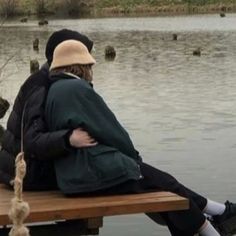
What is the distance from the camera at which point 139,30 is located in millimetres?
54469

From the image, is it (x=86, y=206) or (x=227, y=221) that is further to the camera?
(x=227, y=221)

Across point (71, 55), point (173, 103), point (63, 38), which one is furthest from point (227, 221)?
point (173, 103)

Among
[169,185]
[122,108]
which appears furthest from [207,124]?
[169,185]

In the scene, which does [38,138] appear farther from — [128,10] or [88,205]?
[128,10]

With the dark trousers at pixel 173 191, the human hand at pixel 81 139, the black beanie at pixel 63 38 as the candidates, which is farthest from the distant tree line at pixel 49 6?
the human hand at pixel 81 139

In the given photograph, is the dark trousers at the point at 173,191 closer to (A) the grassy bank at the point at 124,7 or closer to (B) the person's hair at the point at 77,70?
(B) the person's hair at the point at 77,70

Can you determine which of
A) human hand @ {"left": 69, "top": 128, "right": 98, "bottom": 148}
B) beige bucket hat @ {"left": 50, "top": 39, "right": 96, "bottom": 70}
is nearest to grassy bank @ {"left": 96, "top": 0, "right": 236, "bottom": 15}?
beige bucket hat @ {"left": 50, "top": 39, "right": 96, "bottom": 70}

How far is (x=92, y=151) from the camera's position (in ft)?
19.0

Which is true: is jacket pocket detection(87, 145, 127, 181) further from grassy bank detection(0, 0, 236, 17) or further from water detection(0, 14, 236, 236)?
grassy bank detection(0, 0, 236, 17)

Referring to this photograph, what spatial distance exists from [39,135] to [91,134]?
14.9 inches

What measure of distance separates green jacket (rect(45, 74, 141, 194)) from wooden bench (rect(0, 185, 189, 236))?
0.43 ft

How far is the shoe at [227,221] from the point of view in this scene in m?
6.40

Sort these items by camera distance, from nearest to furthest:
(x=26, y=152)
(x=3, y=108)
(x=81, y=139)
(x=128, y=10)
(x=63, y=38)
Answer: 1. (x=81, y=139)
2. (x=26, y=152)
3. (x=63, y=38)
4. (x=3, y=108)
5. (x=128, y=10)

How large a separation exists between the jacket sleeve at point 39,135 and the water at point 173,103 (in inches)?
110
